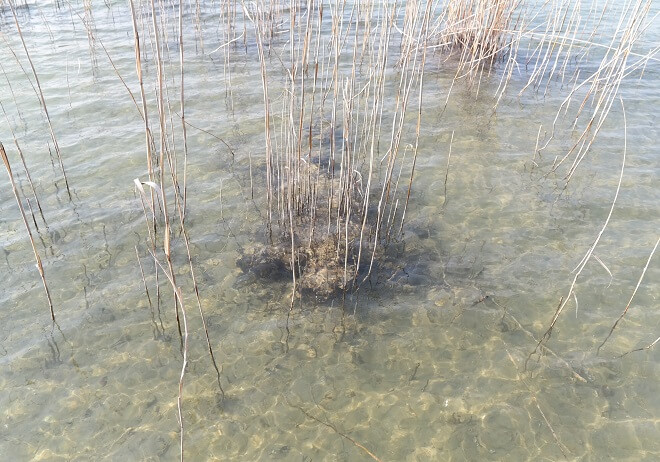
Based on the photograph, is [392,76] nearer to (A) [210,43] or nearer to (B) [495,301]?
(A) [210,43]

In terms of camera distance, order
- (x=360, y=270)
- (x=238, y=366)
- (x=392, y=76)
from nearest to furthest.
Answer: (x=238, y=366), (x=360, y=270), (x=392, y=76)

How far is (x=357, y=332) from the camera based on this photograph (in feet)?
11.6

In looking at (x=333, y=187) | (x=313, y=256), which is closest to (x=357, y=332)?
(x=313, y=256)

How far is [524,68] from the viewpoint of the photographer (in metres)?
8.07

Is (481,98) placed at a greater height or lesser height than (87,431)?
greater

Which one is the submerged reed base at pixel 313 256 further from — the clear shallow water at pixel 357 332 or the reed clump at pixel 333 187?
the clear shallow water at pixel 357 332

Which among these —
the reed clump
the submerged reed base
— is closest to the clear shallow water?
the submerged reed base

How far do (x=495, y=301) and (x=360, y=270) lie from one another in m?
1.15

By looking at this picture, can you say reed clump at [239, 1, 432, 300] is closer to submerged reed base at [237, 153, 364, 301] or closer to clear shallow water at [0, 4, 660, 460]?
submerged reed base at [237, 153, 364, 301]

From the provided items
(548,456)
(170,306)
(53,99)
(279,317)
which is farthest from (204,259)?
(53,99)

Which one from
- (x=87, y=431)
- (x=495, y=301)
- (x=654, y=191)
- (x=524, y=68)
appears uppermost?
(x=524, y=68)

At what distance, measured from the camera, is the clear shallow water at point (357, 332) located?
2.87 meters

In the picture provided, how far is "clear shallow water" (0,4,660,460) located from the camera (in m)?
2.87

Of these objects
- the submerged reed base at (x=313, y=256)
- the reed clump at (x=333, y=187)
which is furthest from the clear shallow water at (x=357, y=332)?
the reed clump at (x=333, y=187)
